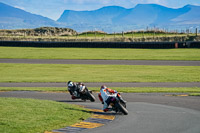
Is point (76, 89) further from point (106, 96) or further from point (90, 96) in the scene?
point (106, 96)

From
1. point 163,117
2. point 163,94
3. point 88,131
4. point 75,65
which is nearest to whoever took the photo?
point 88,131

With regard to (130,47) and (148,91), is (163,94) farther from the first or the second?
(130,47)

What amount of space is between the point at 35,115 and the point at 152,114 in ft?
15.6

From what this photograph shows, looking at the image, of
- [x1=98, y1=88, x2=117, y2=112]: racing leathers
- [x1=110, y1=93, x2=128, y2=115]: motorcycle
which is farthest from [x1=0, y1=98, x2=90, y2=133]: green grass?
[x1=110, y1=93, x2=128, y2=115]: motorcycle

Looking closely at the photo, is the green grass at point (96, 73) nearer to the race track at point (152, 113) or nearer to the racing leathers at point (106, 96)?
the race track at point (152, 113)

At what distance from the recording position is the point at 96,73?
1524 inches

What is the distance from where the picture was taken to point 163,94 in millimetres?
24188

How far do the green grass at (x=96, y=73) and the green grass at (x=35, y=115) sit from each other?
1473 cm

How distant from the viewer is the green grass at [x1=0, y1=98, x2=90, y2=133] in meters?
14.1

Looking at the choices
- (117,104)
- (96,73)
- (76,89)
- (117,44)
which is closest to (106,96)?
(117,104)

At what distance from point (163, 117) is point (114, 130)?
10.1 ft

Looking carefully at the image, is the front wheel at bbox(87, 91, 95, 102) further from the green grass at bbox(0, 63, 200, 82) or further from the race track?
the green grass at bbox(0, 63, 200, 82)

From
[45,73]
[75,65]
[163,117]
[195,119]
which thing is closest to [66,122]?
[163,117]

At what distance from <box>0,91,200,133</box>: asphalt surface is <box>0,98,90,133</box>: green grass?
1.43 meters
